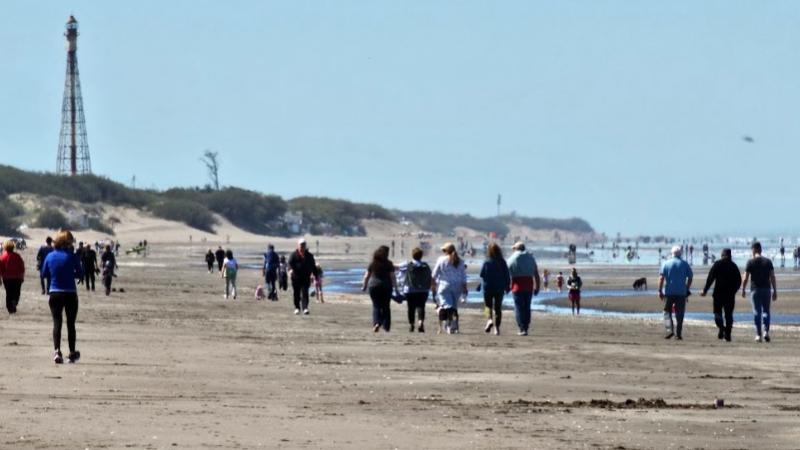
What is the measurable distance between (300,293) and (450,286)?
6.41 meters

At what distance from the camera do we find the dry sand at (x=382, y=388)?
12.3 metres

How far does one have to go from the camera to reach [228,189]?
550 feet

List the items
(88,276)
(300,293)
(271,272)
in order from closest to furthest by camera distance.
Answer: (300,293) → (271,272) → (88,276)

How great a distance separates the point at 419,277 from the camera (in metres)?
25.7

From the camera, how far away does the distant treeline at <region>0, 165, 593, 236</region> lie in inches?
5143

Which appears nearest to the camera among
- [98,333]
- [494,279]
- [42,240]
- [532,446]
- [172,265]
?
[532,446]

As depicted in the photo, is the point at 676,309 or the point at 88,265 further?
the point at 88,265

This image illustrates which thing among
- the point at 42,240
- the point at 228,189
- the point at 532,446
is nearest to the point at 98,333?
the point at 532,446

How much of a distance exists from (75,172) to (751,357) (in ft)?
363

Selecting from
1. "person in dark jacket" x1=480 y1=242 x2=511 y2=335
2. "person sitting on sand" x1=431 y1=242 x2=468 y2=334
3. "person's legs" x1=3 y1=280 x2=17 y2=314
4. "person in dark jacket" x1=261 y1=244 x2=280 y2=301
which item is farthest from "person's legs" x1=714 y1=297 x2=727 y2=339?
"person in dark jacket" x1=261 y1=244 x2=280 y2=301

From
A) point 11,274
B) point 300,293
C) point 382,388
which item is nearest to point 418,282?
point 300,293

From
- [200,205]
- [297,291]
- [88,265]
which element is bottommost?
[297,291]

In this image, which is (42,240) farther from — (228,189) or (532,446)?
(532,446)

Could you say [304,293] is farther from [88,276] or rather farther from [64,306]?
[64,306]
